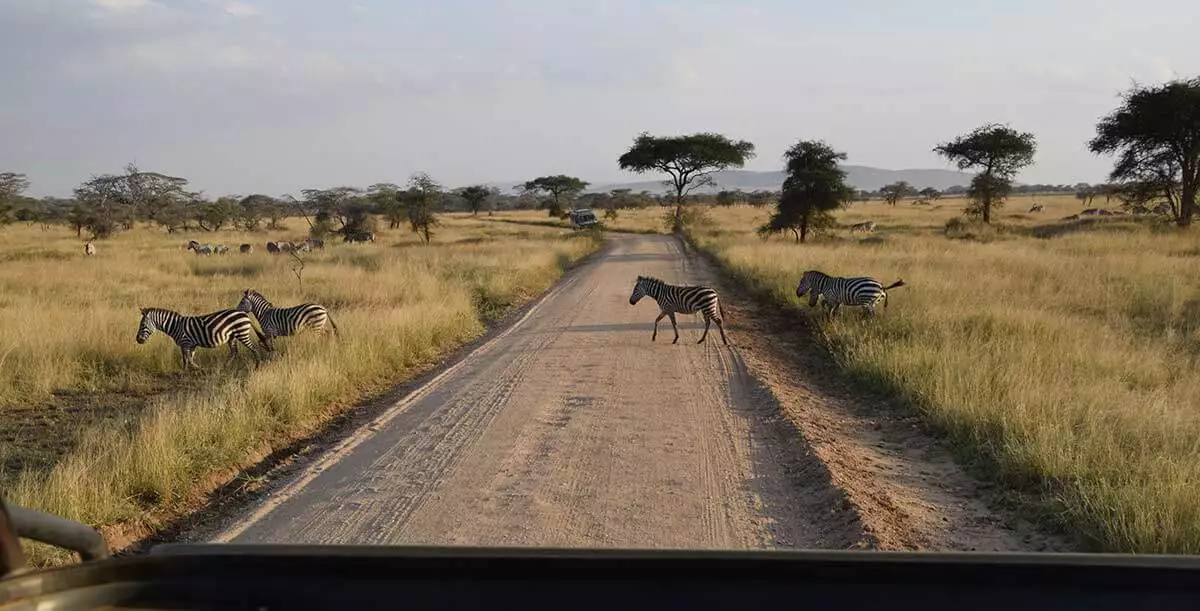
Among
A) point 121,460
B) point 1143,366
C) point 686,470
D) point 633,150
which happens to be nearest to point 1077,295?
point 1143,366

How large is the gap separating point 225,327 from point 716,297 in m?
7.53

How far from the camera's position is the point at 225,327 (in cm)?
1053

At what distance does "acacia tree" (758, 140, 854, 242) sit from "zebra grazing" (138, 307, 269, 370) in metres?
27.4

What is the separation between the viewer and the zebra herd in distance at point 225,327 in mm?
10469

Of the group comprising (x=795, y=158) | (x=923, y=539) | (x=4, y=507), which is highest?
(x=795, y=158)

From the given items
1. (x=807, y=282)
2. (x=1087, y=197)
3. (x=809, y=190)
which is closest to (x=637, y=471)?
(x=807, y=282)

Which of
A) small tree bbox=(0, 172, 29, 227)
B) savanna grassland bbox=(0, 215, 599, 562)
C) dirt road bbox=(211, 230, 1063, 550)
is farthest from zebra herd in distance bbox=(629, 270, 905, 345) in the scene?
small tree bbox=(0, 172, 29, 227)

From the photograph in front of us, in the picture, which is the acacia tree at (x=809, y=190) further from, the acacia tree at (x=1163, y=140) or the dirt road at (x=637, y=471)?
the dirt road at (x=637, y=471)

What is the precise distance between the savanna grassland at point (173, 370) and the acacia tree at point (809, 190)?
53.3 ft

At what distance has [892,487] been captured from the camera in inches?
219

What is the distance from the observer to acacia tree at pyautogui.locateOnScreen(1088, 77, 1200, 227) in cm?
2966

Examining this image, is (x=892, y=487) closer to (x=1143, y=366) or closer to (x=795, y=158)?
(x=1143, y=366)

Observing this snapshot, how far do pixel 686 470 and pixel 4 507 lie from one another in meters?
4.91

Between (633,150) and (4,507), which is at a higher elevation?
(633,150)
